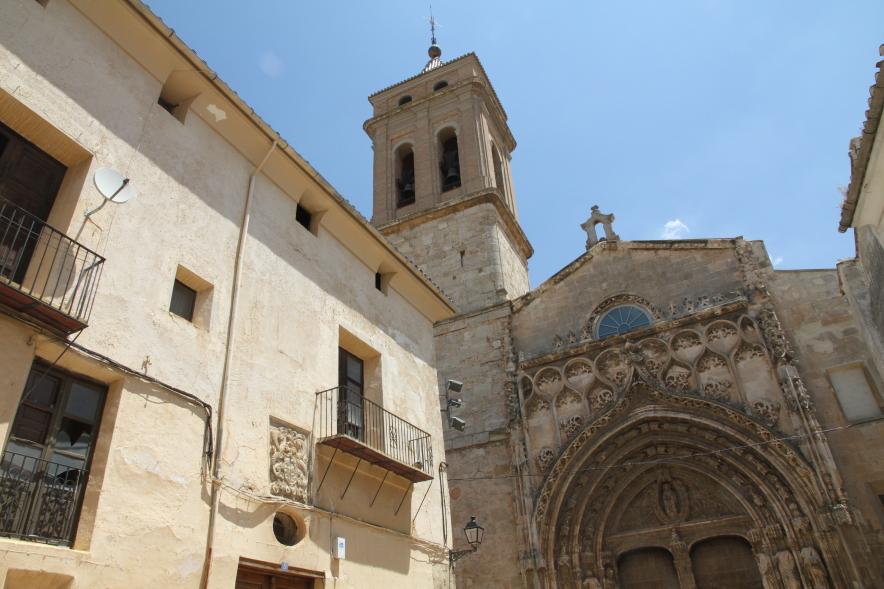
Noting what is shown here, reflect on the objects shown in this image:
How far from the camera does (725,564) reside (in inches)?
532

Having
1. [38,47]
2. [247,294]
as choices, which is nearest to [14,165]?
[38,47]

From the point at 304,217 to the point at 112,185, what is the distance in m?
3.83

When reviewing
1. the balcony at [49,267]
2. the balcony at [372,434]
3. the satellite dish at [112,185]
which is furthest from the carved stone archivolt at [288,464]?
the satellite dish at [112,185]

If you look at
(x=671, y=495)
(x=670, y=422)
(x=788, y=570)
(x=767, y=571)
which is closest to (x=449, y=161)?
(x=670, y=422)

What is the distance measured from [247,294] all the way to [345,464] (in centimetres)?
246

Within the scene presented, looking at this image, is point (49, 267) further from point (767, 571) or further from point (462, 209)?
point (462, 209)

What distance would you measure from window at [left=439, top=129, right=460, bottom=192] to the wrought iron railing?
18.1 m

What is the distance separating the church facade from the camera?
489 inches

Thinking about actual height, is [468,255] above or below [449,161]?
below

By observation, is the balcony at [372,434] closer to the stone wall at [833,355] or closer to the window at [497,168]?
the stone wall at [833,355]

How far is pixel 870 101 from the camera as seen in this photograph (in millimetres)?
6336

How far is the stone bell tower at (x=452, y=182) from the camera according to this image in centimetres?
1981

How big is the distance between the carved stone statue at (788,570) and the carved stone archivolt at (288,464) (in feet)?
32.0

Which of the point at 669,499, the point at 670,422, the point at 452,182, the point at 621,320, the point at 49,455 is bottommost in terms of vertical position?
the point at 49,455
